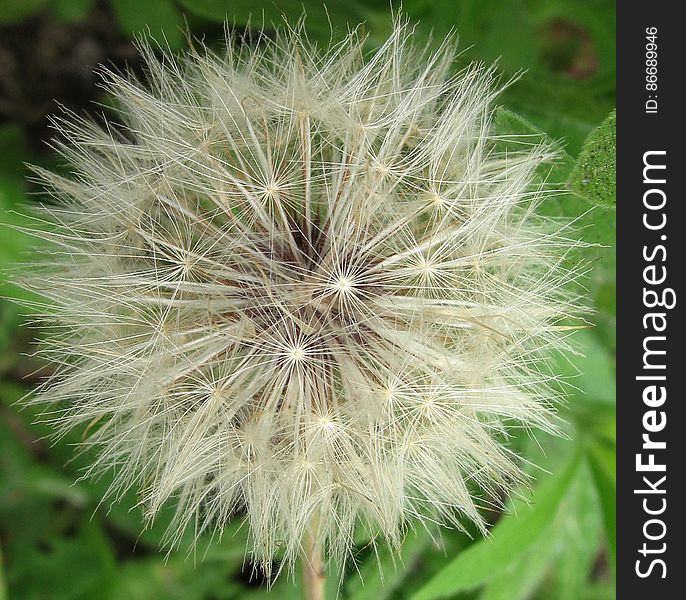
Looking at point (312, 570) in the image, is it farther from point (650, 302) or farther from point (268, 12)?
point (268, 12)

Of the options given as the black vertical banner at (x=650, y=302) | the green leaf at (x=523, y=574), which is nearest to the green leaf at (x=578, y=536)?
the green leaf at (x=523, y=574)

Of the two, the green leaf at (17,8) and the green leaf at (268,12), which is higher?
the green leaf at (17,8)

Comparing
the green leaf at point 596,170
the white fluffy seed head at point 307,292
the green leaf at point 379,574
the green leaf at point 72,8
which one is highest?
the green leaf at point 72,8

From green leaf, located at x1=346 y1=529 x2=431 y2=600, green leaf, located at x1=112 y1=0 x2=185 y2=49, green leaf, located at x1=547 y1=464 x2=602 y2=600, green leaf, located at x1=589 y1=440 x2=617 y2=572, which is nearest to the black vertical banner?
green leaf, located at x1=589 y1=440 x2=617 y2=572

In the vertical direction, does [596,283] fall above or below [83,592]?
above

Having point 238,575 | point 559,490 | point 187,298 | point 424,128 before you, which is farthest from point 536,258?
point 238,575

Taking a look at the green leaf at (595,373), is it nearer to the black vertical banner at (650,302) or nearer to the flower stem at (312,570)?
the black vertical banner at (650,302)

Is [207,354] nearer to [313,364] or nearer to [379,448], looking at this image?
[313,364]
